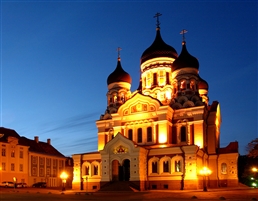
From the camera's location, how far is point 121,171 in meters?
42.6

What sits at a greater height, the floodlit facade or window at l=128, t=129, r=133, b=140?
window at l=128, t=129, r=133, b=140

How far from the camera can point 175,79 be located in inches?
1949

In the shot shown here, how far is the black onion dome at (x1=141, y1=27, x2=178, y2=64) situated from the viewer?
5328 centimetres

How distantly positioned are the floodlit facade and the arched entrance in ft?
53.1

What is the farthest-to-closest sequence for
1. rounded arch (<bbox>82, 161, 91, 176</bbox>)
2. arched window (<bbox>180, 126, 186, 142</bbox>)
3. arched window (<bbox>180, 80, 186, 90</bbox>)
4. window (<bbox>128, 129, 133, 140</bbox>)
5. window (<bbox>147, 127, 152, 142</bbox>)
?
1. arched window (<bbox>180, 80, 186, 90</bbox>)
2. window (<bbox>128, 129, 133, 140</bbox>)
3. window (<bbox>147, 127, 152, 142</bbox>)
4. rounded arch (<bbox>82, 161, 91, 176</bbox>)
5. arched window (<bbox>180, 126, 186, 142</bbox>)

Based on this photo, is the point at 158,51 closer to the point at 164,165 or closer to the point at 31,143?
the point at 164,165

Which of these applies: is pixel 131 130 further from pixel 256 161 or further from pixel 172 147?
pixel 256 161

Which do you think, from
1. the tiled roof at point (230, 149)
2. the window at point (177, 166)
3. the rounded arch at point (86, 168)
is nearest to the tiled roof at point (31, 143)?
the rounded arch at point (86, 168)

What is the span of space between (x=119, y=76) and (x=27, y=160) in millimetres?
20239

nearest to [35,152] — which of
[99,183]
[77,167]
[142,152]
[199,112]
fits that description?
[77,167]

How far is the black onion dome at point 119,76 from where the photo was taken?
181ft

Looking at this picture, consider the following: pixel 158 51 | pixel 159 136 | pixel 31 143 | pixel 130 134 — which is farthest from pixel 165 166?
pixel 31 143

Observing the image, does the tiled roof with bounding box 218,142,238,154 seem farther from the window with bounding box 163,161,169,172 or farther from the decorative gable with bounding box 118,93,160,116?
the decorative gable with bounding box 118,93,160,116

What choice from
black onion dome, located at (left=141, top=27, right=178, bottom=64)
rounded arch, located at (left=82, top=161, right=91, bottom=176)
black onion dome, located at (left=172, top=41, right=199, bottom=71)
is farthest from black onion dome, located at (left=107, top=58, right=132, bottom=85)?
rounded arch, located at (left=82, top=161, right=91, bottom=176)
